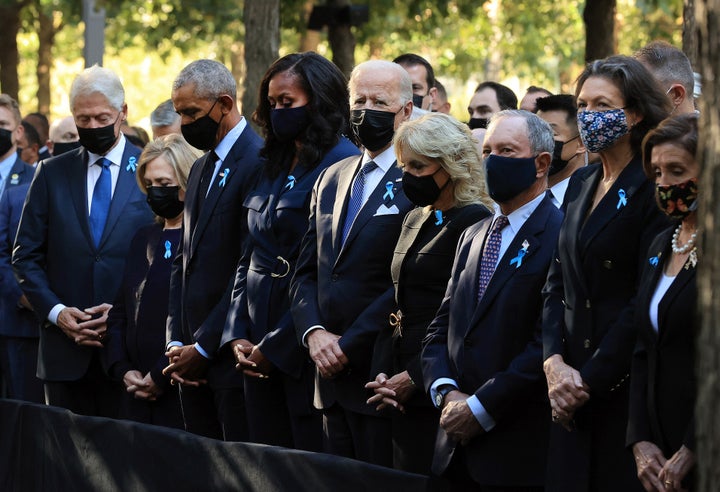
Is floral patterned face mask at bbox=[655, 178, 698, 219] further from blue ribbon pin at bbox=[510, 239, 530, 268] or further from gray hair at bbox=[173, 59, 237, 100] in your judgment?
gray hair at bbox=[173, 59, 237, 100]

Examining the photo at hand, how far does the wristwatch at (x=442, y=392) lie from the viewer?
20.2 ft

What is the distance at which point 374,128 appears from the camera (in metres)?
7.05

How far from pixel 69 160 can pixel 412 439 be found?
3.69 metres

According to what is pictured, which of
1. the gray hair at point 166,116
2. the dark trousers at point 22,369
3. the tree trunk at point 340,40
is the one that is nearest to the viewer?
the dark trousers at point 22,369

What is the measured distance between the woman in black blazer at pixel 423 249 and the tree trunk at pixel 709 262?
3143 mm

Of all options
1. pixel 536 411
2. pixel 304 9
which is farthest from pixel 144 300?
pixel 304 9

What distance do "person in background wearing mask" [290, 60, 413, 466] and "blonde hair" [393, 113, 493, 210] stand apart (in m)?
0.37

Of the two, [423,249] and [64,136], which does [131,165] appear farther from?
[64,136]

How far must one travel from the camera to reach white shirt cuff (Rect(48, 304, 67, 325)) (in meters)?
8.84

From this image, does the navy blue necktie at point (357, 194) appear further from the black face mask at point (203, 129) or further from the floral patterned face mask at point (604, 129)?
the floral patterned face mask at point (604, 129)

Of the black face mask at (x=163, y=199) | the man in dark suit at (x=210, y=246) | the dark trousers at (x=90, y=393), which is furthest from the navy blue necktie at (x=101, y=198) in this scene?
the man in dark suit at (x=210, y=246)

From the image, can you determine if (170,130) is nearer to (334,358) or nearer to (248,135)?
(248,135)

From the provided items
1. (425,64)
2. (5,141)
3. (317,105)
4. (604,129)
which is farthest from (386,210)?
(5,141)

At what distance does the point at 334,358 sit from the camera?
267 inches
